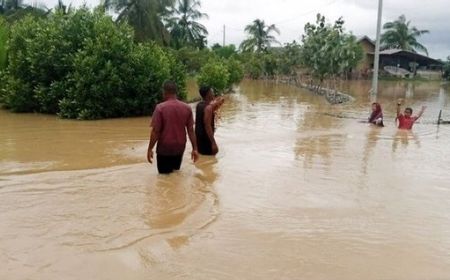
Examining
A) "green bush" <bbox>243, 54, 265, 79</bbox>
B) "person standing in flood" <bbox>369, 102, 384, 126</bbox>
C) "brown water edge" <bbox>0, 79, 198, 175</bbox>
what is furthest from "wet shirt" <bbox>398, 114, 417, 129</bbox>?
"green bush" <bbox>243, 54, 265, 79</bbox>

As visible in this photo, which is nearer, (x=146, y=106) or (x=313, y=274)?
(x=313, y=274)

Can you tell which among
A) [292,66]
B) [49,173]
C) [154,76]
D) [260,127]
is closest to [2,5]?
[292,66]

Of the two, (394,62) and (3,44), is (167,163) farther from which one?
(394,62)

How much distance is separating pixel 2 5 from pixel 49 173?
4347cm

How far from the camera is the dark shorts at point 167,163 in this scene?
7863 mm

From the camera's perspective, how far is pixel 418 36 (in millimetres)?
73625

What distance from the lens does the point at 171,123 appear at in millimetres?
7605

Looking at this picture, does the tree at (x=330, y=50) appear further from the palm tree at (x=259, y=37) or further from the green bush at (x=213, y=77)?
the palm tree at (x=259, y=37)

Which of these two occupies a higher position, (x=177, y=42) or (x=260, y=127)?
(x=177, y=42)

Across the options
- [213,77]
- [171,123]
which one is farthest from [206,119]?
[213,77]

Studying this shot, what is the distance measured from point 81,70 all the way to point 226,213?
39.5ft

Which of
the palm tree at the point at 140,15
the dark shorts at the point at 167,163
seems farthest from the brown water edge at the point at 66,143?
the palm tree at the point at 140,15

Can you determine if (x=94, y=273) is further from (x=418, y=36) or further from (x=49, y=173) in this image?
(x=418, y=36)

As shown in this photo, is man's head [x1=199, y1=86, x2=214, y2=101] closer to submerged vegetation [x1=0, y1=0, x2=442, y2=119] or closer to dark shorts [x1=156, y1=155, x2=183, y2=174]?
dark shorts [x1=156, y1=155, x2=183, y2=174]
